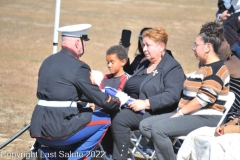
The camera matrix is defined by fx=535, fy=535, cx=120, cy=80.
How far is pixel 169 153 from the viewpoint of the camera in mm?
5398

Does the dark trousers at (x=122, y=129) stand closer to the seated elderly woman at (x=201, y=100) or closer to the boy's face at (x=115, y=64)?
the seated elderly woman at (x=201, y=100)

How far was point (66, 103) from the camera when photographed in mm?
5332

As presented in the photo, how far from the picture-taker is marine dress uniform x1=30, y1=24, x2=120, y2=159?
5254 millimetres

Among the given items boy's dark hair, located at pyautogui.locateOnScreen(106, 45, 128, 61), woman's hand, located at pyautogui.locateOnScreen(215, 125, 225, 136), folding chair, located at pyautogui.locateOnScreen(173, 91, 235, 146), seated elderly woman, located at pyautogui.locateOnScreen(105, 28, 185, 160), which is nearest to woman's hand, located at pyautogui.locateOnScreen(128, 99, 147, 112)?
seated elderly woman, located at pyautogui.locateOnScreen(105, 28, 185, 160)

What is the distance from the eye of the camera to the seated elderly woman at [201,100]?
5383mm

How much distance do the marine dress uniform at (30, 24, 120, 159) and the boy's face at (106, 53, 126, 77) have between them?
3.25 feet

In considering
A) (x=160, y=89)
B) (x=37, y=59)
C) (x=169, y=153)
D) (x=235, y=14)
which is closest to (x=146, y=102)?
(x=160, y=89)

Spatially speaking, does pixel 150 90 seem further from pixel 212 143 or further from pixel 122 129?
pixel 212 143

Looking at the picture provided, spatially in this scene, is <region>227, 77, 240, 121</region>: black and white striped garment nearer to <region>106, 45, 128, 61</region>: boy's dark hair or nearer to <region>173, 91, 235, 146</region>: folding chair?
<region>173, 91, 235, 146</region>: folding chair

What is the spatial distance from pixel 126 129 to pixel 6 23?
15.5 meters

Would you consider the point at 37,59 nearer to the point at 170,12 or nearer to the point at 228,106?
the point at 228,106

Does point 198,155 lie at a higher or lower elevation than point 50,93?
lower

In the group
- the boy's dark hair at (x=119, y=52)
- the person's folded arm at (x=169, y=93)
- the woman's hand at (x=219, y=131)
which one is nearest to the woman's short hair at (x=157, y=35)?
the person's folded arm at (x=169, y=93)

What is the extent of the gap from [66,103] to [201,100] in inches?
53.3
